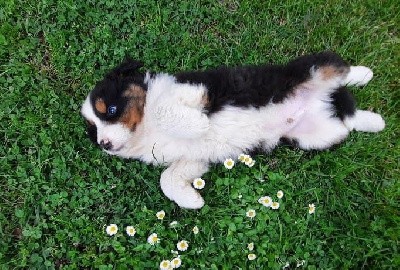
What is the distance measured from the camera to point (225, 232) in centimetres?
432

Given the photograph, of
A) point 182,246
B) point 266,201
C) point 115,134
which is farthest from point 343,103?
point 115,134

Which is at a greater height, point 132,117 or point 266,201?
point 132,117

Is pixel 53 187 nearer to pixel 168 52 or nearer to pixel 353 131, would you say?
pixel 168 52

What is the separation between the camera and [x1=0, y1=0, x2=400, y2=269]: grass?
14.0 feet

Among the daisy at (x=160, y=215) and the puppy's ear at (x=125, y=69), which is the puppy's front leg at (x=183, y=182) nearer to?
the daisy at (x=160, y=215)

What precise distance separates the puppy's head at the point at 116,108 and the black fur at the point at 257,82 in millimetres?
520

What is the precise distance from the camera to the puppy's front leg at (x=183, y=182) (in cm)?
436

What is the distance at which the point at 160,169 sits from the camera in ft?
15.3

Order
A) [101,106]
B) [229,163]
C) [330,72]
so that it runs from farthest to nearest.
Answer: [229,163], [101,106], [330,72]

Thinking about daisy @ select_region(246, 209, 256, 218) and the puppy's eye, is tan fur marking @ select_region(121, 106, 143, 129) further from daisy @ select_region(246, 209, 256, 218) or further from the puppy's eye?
daisy @ select_region(246, 209, 256, 218)

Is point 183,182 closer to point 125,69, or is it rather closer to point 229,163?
point 229,163

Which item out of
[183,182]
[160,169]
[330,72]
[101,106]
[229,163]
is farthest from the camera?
[160,169]

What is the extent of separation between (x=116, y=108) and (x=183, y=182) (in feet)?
2.79

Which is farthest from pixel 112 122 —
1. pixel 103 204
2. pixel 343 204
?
pixel 343 204
